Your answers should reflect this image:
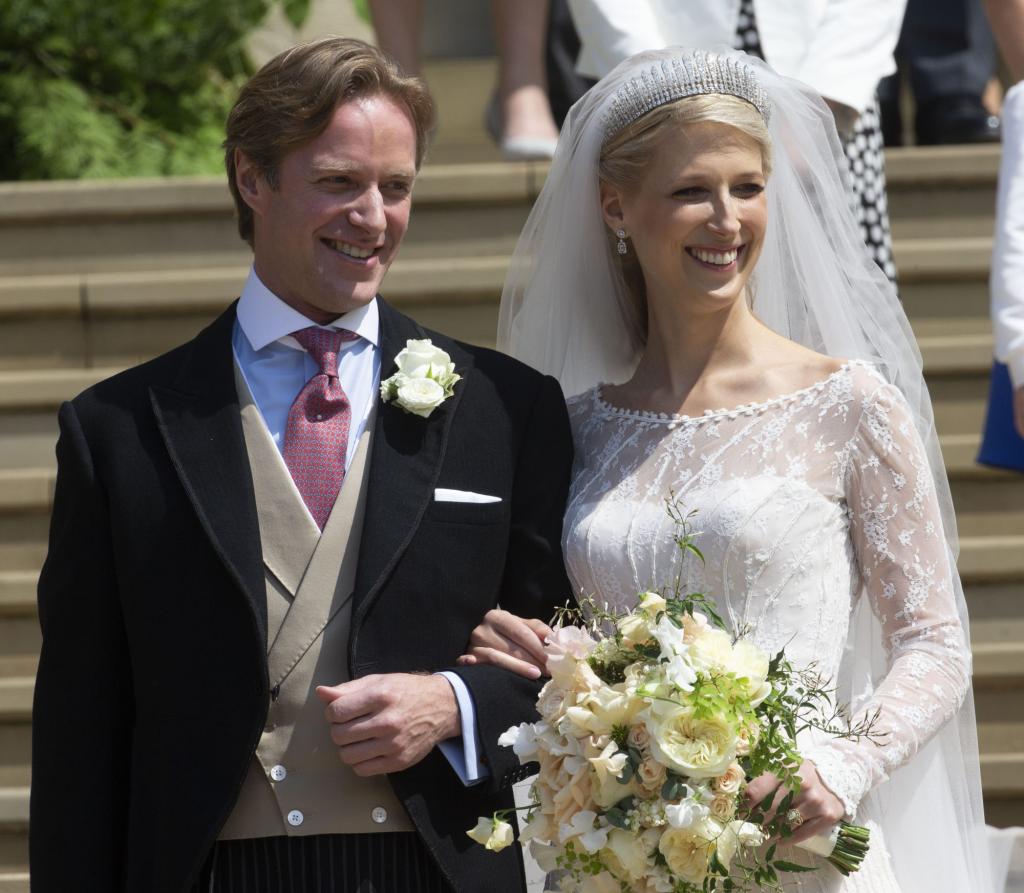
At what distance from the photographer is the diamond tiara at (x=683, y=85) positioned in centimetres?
332

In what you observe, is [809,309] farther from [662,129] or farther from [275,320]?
[275,320]

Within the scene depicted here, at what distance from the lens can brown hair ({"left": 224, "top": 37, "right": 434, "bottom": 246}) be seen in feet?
9.84

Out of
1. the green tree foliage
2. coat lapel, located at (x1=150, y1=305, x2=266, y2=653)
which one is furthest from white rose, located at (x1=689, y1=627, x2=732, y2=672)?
the green tree foliage

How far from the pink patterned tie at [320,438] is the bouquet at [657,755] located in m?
0.50

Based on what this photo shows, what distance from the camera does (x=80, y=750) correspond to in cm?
289

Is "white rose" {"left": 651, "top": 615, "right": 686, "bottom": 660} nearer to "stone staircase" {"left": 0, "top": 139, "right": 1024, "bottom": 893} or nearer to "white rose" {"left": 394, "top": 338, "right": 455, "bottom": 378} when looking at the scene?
"white rose" {"left": 394, "top": 338, "right": 455, "bottom": 378}

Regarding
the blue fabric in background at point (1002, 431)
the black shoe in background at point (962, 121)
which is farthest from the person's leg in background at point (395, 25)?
the blue fabric in background at point (1002, 431)

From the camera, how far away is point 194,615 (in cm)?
282

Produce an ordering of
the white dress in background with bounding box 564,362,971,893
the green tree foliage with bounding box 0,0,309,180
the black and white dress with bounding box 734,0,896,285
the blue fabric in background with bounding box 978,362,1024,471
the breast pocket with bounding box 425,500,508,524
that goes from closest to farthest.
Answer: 1. the breast pocket with bounding box 425,500,508,524
2. the white dress in background with bounding box 564,362,971,893
3. the blue fabric in background with bounding box 978,362,1024,471
4. the black and white dress with bounding box 734,0,896,285
5. the green tree foliage with bounding box 0,0,309,180

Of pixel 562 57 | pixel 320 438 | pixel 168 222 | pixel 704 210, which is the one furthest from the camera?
pixel 562 57

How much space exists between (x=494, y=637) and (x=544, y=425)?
1.46 feet

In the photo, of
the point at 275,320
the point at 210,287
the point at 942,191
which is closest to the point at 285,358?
the point at 275,320

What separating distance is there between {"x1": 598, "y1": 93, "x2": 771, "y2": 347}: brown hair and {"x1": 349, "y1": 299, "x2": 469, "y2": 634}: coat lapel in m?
0.62

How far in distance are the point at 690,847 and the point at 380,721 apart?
0.53m
